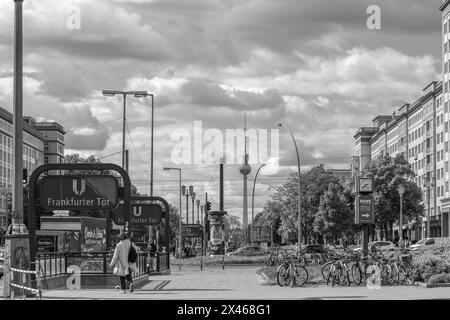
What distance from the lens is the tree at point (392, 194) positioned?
10112cm

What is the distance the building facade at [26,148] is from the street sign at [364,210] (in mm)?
73860

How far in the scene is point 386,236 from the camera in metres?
118

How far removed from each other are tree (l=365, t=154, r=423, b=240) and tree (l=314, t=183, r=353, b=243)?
400 centimetres

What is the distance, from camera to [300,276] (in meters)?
28.7

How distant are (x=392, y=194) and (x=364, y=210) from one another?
68.5 metres

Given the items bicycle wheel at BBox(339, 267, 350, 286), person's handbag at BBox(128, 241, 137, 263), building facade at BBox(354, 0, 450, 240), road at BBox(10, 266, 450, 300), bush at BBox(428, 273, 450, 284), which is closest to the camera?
road at BBox(10, 266, 450, 300)

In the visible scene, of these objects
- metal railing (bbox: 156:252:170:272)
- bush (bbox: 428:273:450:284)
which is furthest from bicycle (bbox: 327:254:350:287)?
metal railing (bbox: 156:252:170:272)

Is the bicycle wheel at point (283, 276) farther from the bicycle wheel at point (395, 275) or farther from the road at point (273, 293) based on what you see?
the bicycle wheel at point (395, 275)

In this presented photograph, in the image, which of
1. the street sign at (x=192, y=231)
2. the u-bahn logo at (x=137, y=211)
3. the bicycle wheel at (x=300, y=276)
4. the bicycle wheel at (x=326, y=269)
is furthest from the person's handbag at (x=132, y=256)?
the street sign at (x=192, y=231)

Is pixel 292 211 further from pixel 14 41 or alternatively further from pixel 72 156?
pixel 14 41

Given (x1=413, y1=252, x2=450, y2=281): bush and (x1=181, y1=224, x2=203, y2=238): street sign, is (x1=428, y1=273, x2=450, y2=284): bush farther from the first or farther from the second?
(x1=181, y1=224, x2=203, y2=238): street sign

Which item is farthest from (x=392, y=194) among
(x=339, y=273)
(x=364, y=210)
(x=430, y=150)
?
(x=339, y=273)

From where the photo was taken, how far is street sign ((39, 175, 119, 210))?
28328mm
